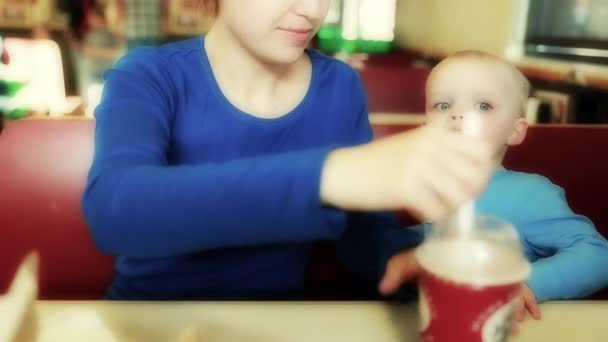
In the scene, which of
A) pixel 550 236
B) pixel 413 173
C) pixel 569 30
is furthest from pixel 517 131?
pixel 569 30

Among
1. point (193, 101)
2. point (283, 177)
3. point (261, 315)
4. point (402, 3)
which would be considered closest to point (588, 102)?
point (193, 101)

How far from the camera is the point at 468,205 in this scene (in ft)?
1.46

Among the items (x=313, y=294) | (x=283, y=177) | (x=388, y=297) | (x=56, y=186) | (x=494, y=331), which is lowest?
(x=313, y=294)

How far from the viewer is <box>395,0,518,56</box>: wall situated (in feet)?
9.30

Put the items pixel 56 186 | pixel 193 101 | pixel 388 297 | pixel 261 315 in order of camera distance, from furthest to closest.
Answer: pixel 56 186 → pixel 388 297 → pixel 193 101 → pixel 261 315

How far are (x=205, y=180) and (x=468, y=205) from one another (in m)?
0.20

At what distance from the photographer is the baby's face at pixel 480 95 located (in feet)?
3.39

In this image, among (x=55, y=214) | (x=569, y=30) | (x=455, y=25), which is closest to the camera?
(x=55, y=214)

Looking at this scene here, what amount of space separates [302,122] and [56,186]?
49 centimetres

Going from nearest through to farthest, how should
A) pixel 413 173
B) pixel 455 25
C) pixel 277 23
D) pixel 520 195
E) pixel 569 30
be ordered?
pixel 413 173 → pixel 277 23 → pixel 520 195 → pixel 569 30 → pixel 455 25

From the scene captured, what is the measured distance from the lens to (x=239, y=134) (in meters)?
0.88

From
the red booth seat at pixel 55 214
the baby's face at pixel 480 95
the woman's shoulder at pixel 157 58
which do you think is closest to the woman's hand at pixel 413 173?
the woman's shoulder at pixel 157 58

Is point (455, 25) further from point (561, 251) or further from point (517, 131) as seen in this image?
point (561, 251)

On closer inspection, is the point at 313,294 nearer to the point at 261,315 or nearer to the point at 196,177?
the point at 261,315
